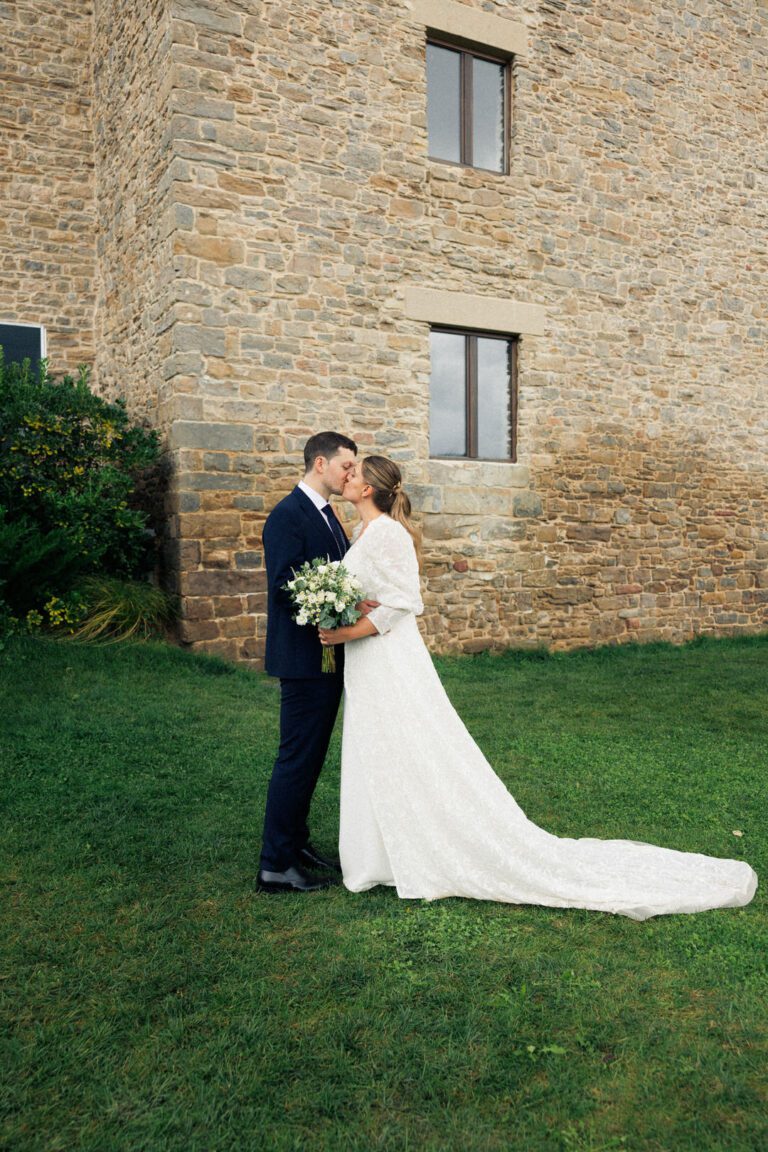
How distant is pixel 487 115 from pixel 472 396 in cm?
334

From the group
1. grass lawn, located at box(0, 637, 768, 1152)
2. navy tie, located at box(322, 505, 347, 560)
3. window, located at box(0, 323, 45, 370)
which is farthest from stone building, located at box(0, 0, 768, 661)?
navy tie, located at box(322, 505, 347, 560)

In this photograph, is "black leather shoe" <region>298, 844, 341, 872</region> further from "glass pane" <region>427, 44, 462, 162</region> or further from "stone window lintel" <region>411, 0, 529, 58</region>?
"stone window lintel" <region>411, 0, 529, 58</region>

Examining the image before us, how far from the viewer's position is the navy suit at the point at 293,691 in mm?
3752

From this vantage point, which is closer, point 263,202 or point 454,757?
point 454,757

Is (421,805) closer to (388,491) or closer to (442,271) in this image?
(388,491)

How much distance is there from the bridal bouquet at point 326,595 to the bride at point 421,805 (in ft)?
0.33

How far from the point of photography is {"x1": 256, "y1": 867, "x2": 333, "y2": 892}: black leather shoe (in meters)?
3.72

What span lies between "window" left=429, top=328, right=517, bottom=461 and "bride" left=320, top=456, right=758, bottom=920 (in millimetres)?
Result: 6297

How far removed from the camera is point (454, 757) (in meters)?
3.78

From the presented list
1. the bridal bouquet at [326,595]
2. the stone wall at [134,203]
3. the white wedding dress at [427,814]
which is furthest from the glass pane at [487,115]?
the bridal bouquet at [326,595]

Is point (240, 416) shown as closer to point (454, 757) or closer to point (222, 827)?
point (222, 827)

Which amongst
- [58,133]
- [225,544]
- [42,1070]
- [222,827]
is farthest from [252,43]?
[42,1070]

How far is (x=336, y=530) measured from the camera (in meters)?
4.07

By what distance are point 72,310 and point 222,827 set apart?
28.4 ft
